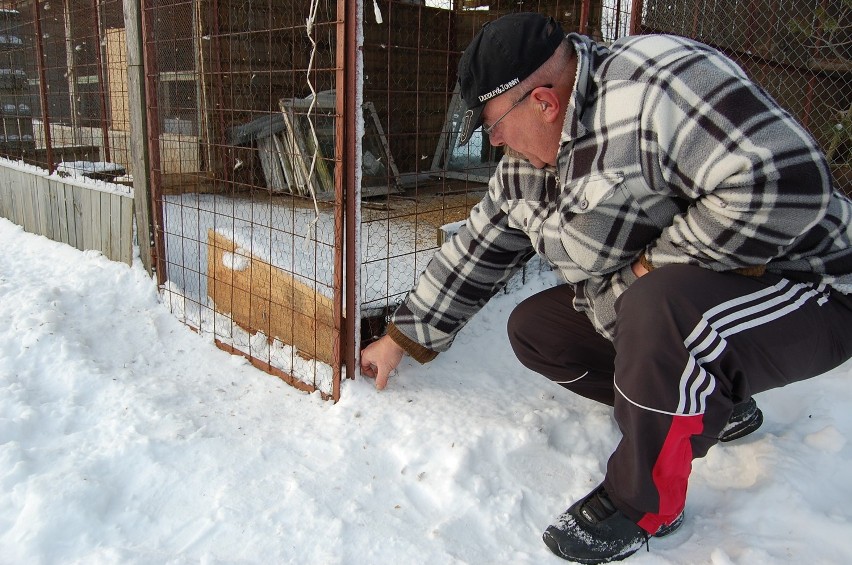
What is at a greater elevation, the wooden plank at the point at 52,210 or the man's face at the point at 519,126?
the man's face at the point at 519,126

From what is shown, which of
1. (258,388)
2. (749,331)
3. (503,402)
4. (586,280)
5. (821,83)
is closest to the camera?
(749,331)

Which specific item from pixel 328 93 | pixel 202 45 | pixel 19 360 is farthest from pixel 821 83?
pixel 19 360

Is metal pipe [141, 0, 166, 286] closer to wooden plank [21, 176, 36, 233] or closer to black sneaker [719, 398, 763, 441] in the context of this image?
wooden plank [21, 176, 36, 233]

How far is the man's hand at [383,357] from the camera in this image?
239 centimetres

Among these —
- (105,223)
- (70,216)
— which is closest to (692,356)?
(105,223)

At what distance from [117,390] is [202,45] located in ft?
13.3

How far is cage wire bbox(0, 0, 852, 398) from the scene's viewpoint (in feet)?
9.18

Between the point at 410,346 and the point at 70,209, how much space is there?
3.19 meters

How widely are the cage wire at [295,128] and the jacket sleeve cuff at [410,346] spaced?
0.72 ft

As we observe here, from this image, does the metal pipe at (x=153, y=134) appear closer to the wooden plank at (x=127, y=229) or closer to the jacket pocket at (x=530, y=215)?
→ the wooden plank at (x=127, y=229)

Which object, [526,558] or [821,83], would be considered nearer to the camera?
[526,558]

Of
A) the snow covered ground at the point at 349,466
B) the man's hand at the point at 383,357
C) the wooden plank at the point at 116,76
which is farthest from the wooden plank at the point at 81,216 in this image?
the man's hand at the point at 383,357

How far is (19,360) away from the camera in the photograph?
274 centimetres

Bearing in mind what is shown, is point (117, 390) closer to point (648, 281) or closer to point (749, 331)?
point (648, 281)
